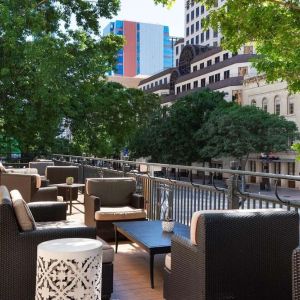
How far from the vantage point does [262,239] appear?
356 centimetres

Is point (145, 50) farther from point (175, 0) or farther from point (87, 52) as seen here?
point (175, 0)

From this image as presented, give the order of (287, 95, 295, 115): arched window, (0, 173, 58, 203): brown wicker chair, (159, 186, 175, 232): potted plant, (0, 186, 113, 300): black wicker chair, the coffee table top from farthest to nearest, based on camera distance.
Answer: (287, 95, 295, 115): arched window, (0, 173, 58, 203): brown wicker chair, (159, 186, 175, 232): potted plant, the coffee table top, (0, 186, 113, 300): black wicker chair

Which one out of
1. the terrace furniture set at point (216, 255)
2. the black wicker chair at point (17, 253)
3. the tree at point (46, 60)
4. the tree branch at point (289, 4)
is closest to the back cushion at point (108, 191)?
the terrace furniture set at point (216, 255)

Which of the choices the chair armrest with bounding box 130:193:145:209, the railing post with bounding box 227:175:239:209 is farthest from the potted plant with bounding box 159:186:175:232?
the railing post with bounding box 227:175:239:209

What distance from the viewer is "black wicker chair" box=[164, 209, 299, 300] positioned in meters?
3.42

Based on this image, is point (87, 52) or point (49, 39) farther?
point (87, 52)

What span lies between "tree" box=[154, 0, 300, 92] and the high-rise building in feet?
455

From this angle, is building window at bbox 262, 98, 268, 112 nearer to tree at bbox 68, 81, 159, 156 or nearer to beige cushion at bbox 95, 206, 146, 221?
tree at bbox 68, 81, 159, 156

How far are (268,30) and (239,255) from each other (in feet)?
18.1

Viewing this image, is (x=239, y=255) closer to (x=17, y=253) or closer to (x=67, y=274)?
(x=67, y=274)

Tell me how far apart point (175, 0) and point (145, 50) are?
146292mm

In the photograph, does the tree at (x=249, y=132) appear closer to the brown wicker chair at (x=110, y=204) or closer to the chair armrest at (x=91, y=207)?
the brown wicker chair at (x=110, y=204)

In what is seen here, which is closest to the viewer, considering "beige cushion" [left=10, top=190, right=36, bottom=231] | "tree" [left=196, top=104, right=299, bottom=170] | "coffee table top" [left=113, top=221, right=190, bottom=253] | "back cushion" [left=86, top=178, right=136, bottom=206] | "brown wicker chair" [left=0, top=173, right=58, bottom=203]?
"beige cushion" [left=10, top=190, right=36, bottom=231]

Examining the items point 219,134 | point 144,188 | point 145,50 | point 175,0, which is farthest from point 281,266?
point 145,50
